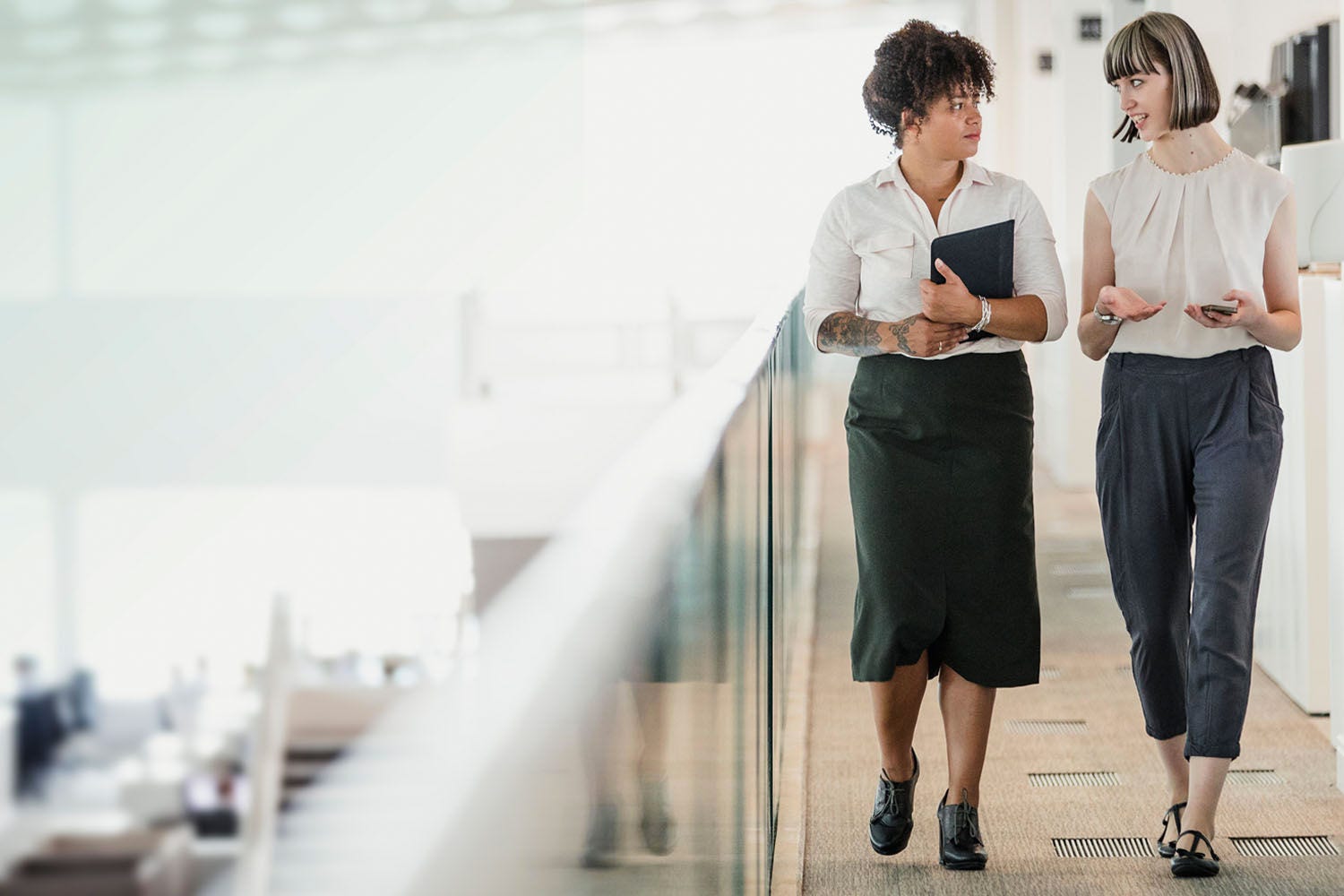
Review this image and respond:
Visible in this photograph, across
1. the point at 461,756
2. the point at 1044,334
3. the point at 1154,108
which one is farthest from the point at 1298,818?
the point at 461,756

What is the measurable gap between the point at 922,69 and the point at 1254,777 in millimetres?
1388

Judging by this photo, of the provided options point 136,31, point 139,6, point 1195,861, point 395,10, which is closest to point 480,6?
point 395,10

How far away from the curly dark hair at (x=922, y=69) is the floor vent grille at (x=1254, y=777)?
129 cm

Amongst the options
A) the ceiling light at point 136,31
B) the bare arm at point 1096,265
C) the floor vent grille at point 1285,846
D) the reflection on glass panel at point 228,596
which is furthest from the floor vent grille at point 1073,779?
the ceiling light at point 136,31

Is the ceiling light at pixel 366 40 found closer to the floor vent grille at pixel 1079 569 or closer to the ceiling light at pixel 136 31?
the ceiling light at pixel 136 31

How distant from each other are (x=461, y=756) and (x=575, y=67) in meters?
46.1

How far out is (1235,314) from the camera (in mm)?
2035

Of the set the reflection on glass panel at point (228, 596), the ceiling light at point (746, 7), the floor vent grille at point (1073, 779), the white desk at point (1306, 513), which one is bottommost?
→ the reflection on glass panel at point (228, 596)

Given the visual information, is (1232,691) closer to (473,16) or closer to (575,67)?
(473,16)

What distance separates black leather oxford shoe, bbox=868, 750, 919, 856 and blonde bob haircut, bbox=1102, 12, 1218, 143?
1.01 m

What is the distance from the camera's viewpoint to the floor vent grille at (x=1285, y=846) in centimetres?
229

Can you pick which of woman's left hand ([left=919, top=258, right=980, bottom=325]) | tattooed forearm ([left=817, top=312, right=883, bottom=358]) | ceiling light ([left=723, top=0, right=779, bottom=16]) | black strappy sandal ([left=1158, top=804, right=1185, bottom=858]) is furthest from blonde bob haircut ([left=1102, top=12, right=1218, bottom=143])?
ceiling light ([left=723, top=0, right=779, bottom=16])

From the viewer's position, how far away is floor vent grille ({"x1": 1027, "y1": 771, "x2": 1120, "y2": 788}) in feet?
8.82

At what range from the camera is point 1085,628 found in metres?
3.88
